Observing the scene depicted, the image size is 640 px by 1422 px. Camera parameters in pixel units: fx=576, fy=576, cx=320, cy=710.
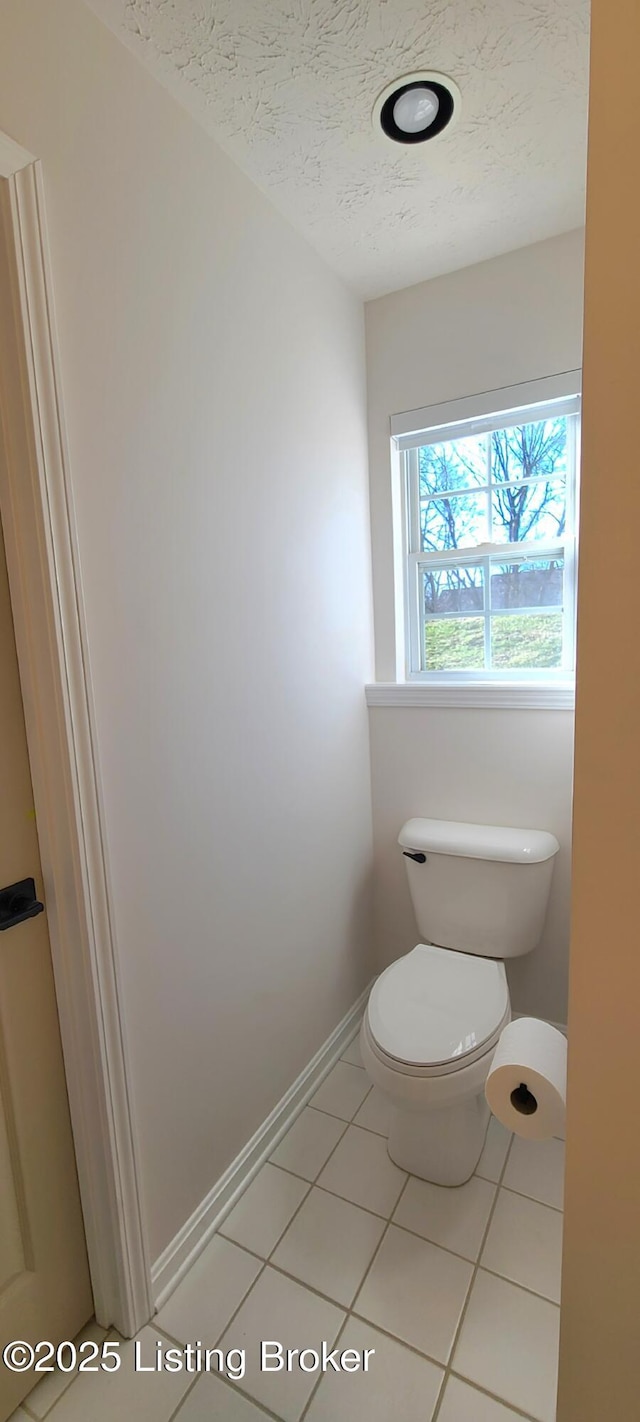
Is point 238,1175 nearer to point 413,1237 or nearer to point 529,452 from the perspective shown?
point 413,1237

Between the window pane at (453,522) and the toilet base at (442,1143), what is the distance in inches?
60.8

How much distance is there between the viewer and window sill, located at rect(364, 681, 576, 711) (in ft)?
5.34

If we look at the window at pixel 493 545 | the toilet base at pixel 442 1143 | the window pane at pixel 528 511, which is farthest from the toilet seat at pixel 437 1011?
the window pane at pixel 528 511

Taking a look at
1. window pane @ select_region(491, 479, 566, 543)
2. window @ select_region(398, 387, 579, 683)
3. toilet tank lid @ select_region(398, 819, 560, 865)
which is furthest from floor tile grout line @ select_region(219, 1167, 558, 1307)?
window pane @ select_region(491, 479, 566, 543)

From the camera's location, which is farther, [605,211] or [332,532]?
[332,532]

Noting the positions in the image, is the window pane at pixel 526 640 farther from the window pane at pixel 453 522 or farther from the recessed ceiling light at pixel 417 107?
the recessed ceiling light at pixel 417 107

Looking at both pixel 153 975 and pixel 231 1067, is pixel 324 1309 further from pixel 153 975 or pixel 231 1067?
pixel 153 975

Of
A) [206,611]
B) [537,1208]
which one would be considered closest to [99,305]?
[206,611]

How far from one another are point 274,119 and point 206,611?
97 cm

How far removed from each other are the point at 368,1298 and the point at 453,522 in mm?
1941

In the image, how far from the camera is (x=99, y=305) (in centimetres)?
95

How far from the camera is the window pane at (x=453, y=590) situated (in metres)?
1.84

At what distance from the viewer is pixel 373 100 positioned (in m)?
1.11

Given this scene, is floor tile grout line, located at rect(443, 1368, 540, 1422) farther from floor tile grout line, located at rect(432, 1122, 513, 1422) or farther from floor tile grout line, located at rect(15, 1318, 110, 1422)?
floor tile grout line, located at rect(15, 1318, 110, 1422)
